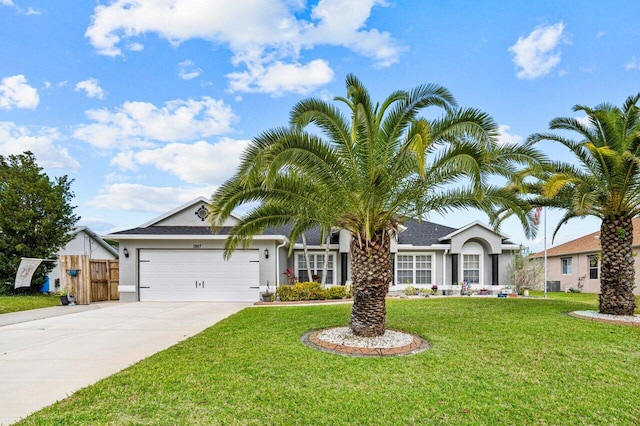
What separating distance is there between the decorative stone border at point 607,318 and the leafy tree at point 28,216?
21516 millimetres

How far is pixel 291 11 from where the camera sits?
10961 mm

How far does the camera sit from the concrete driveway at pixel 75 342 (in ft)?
16.2

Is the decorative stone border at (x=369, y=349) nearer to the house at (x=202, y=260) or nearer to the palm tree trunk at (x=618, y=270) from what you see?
the palm tree trunk at (x=618, y=270)

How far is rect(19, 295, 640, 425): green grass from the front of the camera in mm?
4004

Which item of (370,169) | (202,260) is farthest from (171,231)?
(370,169)

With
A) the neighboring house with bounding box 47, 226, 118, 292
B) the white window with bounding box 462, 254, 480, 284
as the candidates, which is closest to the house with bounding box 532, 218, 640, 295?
the white window with bounding box 462, 254, 480, 284

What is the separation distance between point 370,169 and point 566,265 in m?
26.1

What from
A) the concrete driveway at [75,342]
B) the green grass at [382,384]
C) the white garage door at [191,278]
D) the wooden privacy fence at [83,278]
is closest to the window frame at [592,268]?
→ the green grass at [382,384]

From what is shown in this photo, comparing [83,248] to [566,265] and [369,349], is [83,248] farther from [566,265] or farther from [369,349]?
[566,265]

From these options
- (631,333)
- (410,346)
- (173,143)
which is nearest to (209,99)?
(173,143)

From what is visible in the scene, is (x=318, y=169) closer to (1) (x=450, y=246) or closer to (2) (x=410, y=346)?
(2) (x=410, y=346)

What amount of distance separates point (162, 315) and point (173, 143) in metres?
8.52

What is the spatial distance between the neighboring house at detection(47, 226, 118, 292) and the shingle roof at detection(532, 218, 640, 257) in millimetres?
31564

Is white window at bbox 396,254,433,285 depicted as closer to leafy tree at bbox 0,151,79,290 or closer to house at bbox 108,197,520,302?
house at bbox 108,197,520,302
